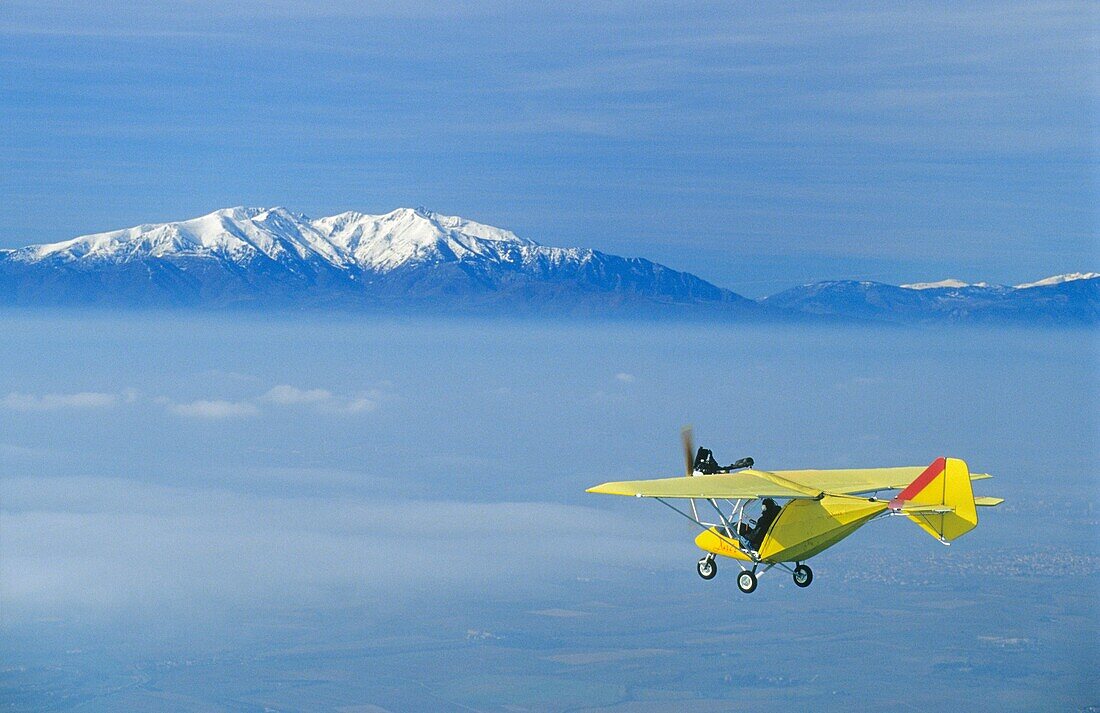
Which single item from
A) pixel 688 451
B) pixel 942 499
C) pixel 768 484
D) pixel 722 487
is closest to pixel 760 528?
pixel 768 484

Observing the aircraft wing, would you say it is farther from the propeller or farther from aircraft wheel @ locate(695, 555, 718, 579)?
aircraft wheel @ locate(695, 555, 718, 579)

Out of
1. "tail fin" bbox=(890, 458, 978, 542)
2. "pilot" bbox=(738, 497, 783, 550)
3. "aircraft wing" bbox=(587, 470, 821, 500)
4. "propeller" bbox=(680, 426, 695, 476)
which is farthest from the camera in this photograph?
"propeller" bbox=(680, 426, 695, 476)

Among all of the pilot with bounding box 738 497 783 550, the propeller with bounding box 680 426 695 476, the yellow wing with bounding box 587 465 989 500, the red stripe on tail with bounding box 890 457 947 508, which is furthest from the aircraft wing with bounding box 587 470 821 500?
the red stripe on tail with bounding box 890 457 947 508

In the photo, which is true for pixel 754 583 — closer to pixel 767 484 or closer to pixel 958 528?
pixel 767 484

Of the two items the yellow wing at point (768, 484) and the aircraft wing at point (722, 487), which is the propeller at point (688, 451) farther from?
the aircraft wing at point (722, 487)

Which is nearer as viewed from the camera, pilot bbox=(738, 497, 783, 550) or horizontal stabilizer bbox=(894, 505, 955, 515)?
horizontal stabilizer bbox=(894, 505, 955, 515)

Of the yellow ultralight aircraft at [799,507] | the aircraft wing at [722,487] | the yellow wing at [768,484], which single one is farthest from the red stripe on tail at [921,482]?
the aircraft wing at [722,487]
